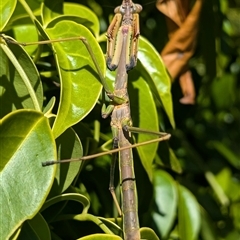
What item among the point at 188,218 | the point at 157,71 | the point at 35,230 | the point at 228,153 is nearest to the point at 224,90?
the point at 228,153

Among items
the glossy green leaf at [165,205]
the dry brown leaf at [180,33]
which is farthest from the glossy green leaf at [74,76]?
the glossy green leaf at [165,205]

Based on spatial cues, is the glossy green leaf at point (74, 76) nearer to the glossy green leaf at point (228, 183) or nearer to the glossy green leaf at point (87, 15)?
the glossy green leaf at point (87, 15)

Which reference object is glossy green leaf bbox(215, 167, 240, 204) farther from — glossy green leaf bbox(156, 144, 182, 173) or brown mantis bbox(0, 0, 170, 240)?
brown mantis bbox(0, 0, 170, 240)

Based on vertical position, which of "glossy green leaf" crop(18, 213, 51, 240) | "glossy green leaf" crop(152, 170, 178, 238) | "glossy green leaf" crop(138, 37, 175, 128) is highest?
"glossy green leaf" crop(138, 37, 175, 128)

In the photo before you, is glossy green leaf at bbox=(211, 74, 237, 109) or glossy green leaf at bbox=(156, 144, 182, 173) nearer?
glossy green leaf at bbox=(156, 144, 182, 173)

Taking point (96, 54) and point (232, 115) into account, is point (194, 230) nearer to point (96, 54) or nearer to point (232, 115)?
point (96, 54)

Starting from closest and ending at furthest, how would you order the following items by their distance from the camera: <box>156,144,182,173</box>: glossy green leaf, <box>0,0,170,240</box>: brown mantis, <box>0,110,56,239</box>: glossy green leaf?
1. <box>0,110,56,239</box>: glossy green leaf
2. <box>0,0,170,240</box>: brown mantis
3. <box>156,144,182,173</box>: glossy green leaf

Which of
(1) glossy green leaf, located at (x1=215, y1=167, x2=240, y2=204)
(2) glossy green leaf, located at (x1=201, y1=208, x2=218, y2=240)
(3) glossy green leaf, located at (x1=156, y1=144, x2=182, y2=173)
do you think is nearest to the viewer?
(3) glossy green leaf, located at (x1=156, y1=144, x2=182, y2=173)

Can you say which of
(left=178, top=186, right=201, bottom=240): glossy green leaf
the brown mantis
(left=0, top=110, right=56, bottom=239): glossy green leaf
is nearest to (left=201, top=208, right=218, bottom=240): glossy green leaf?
(left=178, top=186, right=201, bottom=240): glossy green leaf
